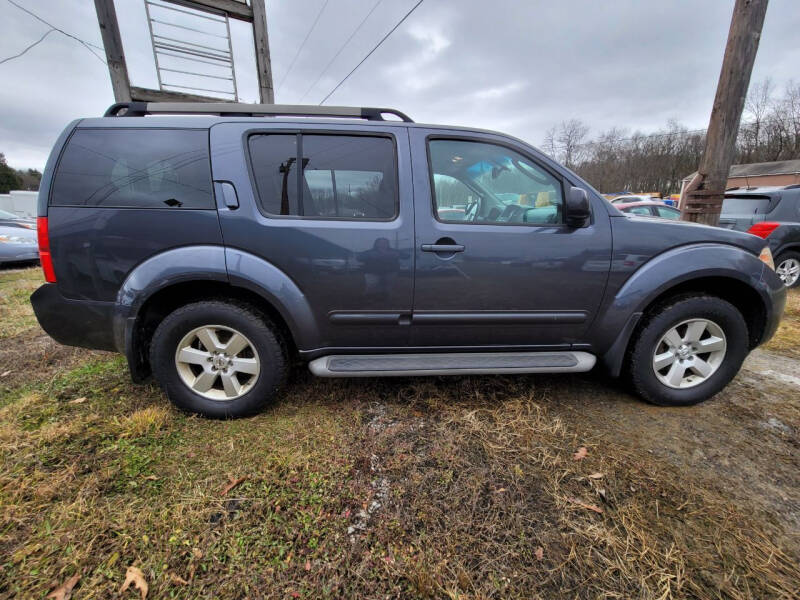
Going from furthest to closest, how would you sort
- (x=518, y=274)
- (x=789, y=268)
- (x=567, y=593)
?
(x=789, y=268)
(x=518, y=274)
(x=567, y=593)

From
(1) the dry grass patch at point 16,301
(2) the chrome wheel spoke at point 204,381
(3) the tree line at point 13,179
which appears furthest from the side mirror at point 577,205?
(3) the tree line at point 13,179

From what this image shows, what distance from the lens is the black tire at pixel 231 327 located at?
2.00 meters

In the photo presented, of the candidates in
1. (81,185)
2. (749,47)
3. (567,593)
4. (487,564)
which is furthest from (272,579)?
(749,47)

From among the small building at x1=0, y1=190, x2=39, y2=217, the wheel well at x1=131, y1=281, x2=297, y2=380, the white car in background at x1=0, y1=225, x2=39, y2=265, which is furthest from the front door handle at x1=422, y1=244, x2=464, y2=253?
the small building at x1=0, y1=190, x2=39, y2=217

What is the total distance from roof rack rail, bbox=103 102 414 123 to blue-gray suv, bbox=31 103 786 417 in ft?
0.05

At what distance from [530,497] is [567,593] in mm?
389

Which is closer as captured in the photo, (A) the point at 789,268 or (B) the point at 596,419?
(B) the point at 596,419

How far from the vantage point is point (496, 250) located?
2.02 metres

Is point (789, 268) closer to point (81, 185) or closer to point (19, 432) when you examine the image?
point (81, 185)

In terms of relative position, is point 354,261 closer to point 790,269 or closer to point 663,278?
point 663,278

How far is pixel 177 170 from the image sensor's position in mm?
1946

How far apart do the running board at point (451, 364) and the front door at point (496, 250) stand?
82 mm

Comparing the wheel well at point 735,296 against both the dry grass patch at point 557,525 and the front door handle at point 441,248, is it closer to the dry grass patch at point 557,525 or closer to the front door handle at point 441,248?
the dry grass patch at point 557,525

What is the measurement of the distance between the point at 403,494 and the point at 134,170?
224 cm
